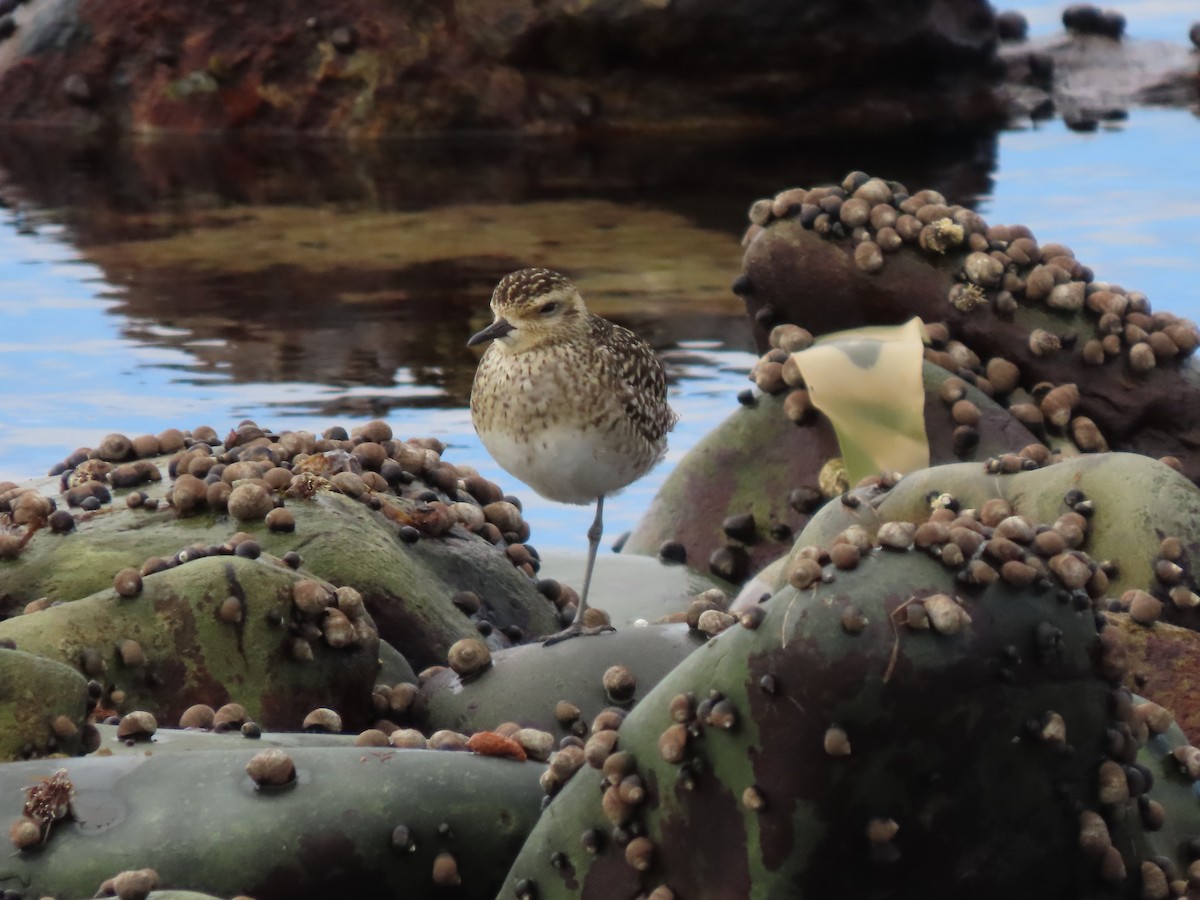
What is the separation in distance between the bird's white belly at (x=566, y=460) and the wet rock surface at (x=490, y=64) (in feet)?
28.7

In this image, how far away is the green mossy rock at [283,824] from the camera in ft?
13.8

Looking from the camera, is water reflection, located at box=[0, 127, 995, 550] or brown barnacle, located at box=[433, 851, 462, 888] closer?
brown barnacle, located at box=[433, 851, 462, 888]

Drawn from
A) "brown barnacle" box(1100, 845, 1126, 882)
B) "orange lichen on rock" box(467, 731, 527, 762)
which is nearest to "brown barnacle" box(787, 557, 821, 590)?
"brown barnacle" box(1100, 845, 1126, 882)

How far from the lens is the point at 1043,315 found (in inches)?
291

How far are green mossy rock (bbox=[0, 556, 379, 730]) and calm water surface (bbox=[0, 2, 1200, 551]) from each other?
A: 2957 millimetres

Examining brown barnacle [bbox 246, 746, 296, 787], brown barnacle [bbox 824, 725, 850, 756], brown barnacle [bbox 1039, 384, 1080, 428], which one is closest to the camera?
brown barnacle [bbox 824, 725, 850, 756]

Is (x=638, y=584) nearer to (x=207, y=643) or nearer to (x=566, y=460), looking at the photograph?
(x=566, y=460)

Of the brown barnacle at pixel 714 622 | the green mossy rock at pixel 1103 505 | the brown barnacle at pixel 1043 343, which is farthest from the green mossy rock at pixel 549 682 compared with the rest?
the brown barnacle at pixel 1043 343

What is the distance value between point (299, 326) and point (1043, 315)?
186 inches

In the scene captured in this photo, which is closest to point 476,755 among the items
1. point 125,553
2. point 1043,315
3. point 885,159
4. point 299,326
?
point 125,553

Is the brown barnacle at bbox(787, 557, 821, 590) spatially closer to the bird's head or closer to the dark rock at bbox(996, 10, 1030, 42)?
the bird's head

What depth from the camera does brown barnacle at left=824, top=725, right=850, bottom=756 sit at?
3.79 m

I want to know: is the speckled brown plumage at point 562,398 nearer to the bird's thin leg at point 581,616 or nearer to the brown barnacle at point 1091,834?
the bird's thin leg at point 581,616

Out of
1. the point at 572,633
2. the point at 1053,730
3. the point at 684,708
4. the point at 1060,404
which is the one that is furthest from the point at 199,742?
the point at 1060,404
